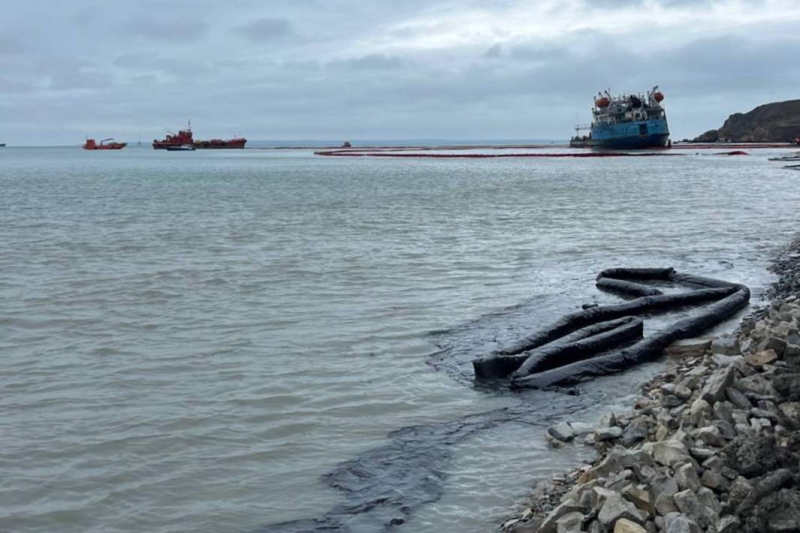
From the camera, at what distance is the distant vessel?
116188 mm

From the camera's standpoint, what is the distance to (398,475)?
7.78 metres

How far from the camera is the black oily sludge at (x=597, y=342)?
418 inches

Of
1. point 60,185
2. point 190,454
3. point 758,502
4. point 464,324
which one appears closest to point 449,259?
point 464,324

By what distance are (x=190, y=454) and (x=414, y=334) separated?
550 centimetres

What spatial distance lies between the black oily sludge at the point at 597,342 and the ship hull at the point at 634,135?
107 meters

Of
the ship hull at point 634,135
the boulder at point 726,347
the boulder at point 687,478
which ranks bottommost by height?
the boulder at point 726,347

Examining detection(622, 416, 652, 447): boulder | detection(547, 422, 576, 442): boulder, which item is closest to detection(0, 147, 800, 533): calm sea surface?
detection(547, 422, 576, 442): boulder

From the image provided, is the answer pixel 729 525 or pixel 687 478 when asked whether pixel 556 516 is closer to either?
pixel 687 478

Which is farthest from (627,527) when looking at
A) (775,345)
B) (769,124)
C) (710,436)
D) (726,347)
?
(769,124)

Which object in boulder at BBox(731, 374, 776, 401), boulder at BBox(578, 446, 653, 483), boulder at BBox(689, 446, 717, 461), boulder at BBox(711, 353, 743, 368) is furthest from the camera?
boulder at BBox(711, 353, 743, 368)

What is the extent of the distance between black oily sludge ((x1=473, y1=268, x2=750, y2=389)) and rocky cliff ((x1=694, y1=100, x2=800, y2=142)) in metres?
170

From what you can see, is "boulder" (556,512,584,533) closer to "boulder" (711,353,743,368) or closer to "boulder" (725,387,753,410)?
"boulder" (725,387,753,410)

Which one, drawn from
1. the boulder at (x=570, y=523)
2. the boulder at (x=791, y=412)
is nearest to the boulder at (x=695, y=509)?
the boulder at (x=570, y=523)

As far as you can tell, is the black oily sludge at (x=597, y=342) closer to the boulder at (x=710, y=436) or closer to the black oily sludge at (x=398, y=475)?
the black oily sludge at (x=398, y=475)
